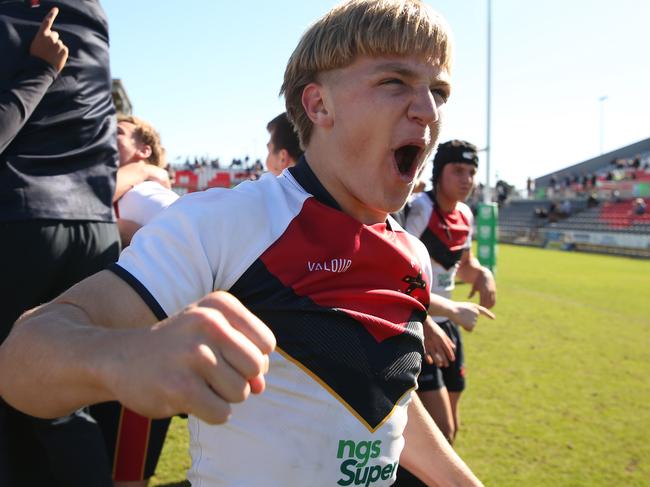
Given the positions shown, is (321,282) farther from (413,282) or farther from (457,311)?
(457,311)

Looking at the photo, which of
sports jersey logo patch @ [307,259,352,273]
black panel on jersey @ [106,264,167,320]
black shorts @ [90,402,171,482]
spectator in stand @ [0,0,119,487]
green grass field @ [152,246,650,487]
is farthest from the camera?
green grass field @ [152,246,650,487]

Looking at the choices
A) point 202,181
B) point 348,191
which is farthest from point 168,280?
point 202,181

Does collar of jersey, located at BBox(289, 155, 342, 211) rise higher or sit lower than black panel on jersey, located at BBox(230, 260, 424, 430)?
higher

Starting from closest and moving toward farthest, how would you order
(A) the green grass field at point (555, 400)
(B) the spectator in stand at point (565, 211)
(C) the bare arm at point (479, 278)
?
1. (A) the green grass field at point (555, 400)
2. (C) the bare arm at point (479, 278)
3. (B) the spectator in stand at point (565, 211)

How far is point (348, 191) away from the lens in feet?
5.29

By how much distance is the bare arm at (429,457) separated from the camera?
176 centimetres

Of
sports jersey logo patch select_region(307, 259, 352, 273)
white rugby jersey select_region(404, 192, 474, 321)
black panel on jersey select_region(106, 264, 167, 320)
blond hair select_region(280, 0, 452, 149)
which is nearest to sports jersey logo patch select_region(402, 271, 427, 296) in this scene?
sports jersey logo patch select_region(307, 259, 352, 273)

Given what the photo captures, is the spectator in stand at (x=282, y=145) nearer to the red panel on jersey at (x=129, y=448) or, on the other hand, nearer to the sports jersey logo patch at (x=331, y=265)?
the red panel on jersey at (x=129, y=448)

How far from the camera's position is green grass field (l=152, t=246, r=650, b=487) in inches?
161

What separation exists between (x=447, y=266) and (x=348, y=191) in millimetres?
3228

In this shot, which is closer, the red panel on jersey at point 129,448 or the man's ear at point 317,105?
the man's ear at point 317,105

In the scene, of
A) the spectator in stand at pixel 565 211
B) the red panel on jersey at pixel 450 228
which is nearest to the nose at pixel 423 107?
the red panel on jersey at pixel 450 228

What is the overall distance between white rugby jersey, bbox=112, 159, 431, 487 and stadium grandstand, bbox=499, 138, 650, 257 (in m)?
28.1

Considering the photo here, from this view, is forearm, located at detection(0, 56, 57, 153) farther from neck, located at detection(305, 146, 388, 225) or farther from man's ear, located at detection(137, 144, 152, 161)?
man's ear, located at detection(137, 144, 152, 161)
